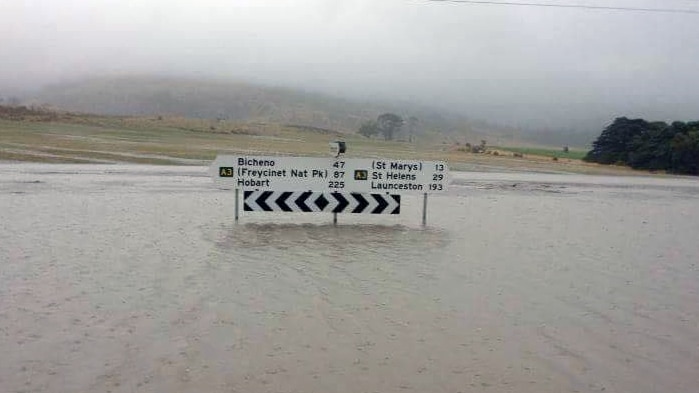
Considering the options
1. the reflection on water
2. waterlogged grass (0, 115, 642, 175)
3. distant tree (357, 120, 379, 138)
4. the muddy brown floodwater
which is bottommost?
the reflection on water

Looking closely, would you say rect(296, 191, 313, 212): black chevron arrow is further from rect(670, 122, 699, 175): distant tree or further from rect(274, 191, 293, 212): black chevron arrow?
rect(670, 122, 699, 175): distant tree

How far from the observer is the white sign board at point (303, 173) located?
1530 cm

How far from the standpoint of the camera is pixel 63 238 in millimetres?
12195

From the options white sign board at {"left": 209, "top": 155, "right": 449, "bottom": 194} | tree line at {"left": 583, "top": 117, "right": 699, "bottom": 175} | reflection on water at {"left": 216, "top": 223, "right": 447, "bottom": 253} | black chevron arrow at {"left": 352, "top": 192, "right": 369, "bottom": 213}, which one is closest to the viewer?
reflection on water at {"left": 216, "top": 223, "right": 447, "bottom": 253}

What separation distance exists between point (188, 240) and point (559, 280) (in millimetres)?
5881

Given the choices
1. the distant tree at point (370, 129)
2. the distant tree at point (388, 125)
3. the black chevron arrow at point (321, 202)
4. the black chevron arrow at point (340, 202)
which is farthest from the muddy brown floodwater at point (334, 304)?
the distant tree at point (388, 125)

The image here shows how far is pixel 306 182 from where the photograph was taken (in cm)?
1542

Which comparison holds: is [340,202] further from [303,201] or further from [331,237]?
[331,237]

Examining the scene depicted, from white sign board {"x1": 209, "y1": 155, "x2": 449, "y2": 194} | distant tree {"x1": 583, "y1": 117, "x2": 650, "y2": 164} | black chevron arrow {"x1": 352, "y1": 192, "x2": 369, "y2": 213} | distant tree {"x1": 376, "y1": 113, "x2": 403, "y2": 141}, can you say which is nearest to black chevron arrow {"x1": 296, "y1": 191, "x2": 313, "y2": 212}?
white sign board {"x1": 209, "y1": 155, "x2": 449, "y2": 194}

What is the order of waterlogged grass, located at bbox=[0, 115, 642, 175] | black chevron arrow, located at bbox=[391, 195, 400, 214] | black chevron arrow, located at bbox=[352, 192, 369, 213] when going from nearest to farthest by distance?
black chevron arrow, located at bbox=[352, 192, 369, 213]
black chevron arrow, located at bbox=[391, 195, 400, 214]
waterlogged grass, located at bbox=[0, 115, 642, 175]

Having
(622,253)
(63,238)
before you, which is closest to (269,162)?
(63,238)

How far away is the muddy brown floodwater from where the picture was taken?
6023 millimetres

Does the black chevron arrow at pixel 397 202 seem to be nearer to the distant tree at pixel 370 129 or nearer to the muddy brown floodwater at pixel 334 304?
the muddy brown floodwater at pixel 334 304

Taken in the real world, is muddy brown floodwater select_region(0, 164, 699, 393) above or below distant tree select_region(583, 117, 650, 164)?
below
